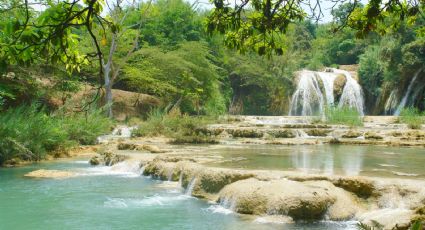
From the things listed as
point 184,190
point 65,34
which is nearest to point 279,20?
point 65,34

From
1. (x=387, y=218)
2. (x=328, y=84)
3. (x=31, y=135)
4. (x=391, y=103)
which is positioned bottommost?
(x=387, y=218)

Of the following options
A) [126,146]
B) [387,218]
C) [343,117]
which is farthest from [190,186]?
[343,117]

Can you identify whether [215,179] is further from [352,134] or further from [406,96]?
[406,96]

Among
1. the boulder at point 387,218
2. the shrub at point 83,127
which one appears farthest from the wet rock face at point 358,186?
the shrub at point 83,127

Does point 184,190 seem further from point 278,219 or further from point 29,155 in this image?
point 29,155

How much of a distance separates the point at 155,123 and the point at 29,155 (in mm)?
5849

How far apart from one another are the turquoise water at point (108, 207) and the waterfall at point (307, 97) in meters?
20.5

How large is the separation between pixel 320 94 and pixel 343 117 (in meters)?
10.2

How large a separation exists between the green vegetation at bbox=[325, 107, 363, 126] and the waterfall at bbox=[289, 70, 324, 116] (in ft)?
30.1

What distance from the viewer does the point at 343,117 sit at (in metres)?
18.5

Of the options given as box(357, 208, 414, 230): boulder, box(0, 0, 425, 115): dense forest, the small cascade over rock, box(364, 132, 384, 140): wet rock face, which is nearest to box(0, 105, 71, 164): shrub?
box(0, 0, 425, 115): dense forest

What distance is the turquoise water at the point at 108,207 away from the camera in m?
6.17

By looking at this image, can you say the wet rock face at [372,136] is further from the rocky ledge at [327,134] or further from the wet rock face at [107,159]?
the wet rock face at [107,159]

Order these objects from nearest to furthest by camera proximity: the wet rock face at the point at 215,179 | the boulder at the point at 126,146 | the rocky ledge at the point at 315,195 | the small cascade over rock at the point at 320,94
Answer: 1. the rocky ledge at the point at 315,195
2. the wet rock face at the point at 215,179
3. the boulder at the point at 126,146
4. the small cascade over rock at the point at 320,94
